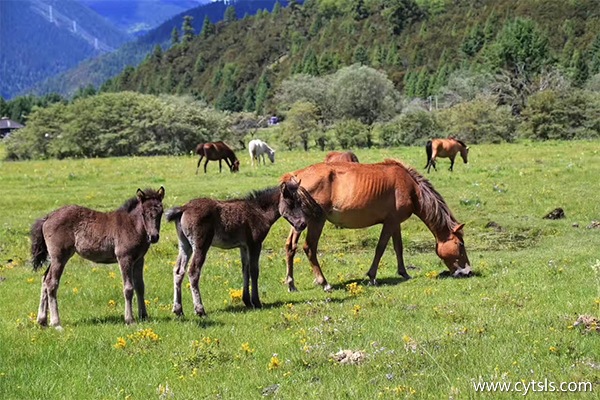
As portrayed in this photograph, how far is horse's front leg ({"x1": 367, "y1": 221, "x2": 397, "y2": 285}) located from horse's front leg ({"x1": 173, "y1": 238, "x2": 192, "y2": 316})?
3.94 m

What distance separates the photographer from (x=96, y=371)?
746 cm

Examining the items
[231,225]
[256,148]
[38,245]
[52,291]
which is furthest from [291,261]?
[256,148]

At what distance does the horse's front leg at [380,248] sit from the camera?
41.8 ft

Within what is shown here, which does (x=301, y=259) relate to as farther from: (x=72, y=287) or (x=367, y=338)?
(x=367, y=338)

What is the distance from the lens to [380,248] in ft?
42.5

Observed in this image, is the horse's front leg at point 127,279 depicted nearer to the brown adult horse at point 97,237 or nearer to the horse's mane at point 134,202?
the brown adult horse at point 97,237

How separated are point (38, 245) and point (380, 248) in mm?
6553

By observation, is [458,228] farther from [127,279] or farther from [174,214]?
[127,279]

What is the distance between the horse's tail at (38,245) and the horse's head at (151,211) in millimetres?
1619

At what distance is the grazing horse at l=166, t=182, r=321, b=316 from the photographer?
10203mm

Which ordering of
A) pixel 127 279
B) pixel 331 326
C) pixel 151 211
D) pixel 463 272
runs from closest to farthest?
pixel 331 326
pixel 151 211
pixel 127 279
pixel 463 272

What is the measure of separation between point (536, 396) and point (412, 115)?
205ft

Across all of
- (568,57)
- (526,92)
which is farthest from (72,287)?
(568,57)

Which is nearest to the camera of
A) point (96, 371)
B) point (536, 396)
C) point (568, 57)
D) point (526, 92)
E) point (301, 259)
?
point (536, 396)
